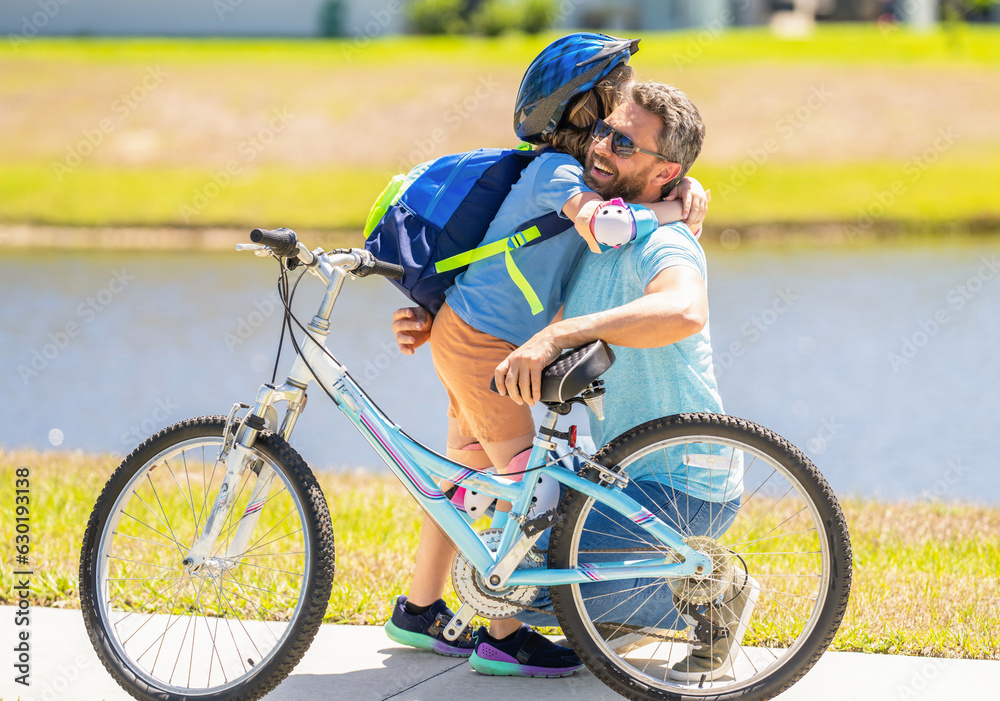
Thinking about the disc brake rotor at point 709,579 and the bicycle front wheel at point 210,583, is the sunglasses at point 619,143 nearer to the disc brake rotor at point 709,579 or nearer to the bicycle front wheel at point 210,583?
the disc brake rotor at point 709,579

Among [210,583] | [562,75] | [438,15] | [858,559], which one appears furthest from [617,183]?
[438,15]

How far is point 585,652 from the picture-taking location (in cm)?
291

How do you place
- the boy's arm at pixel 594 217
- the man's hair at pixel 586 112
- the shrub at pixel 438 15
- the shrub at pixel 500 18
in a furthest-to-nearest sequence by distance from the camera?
the shrub at pixel 438 15, the shrub at pixel 500 18, the man's hair at pixel 586 112, the boy's arm at pixel 594 217

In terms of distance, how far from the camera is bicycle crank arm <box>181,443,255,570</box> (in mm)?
2910

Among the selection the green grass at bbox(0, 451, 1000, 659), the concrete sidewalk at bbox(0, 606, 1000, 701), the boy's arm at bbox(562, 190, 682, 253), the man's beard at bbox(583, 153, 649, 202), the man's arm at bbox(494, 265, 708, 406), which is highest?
the man's beard at bbox(583, 153, 649, 202)

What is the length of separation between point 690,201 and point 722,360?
313 inches

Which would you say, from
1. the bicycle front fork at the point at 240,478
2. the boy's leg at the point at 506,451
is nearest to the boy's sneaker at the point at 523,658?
the boy's leg at the point at 506,451

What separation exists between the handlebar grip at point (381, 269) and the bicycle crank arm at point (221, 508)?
1.82ft

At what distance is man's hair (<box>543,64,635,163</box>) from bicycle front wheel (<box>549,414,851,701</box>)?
852mm

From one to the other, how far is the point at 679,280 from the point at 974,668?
4.85 feet

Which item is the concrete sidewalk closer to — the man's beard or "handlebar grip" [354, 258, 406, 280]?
"handlebar grip" [354, 258, 406, 280]

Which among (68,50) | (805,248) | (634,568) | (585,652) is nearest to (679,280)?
(634,568)

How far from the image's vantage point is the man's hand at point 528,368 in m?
2.71

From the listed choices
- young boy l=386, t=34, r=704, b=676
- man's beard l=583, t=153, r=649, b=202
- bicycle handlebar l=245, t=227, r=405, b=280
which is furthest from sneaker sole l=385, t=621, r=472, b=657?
man's beard l=583, t=153, r=649, b=202
